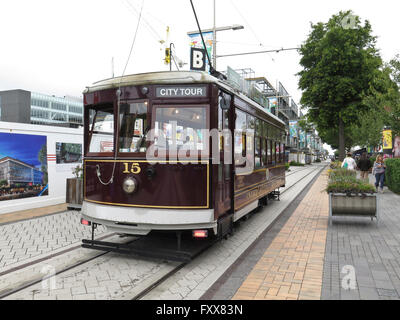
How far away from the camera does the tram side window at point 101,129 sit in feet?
18.4

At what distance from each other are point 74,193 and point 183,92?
20.8ft

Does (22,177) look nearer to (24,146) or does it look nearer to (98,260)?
(24,146)

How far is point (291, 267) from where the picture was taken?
5082 millimetres

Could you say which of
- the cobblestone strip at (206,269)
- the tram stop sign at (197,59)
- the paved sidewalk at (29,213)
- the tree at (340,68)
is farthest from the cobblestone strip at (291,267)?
the tree at (340,68)

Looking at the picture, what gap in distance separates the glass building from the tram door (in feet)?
267

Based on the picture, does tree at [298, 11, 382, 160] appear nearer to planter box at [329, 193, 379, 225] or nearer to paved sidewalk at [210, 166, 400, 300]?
planter box at [329, 193, 379, 225]

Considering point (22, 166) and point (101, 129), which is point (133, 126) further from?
point (22, 166)

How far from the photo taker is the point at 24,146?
9852 mm

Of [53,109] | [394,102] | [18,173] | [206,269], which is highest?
[53,109]

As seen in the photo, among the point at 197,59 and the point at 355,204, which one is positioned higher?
the point at 197,59

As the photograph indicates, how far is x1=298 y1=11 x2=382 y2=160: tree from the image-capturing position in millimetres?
27906

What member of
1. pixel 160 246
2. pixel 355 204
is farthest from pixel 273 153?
pixel 160 246

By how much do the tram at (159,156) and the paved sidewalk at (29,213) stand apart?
3880mm
